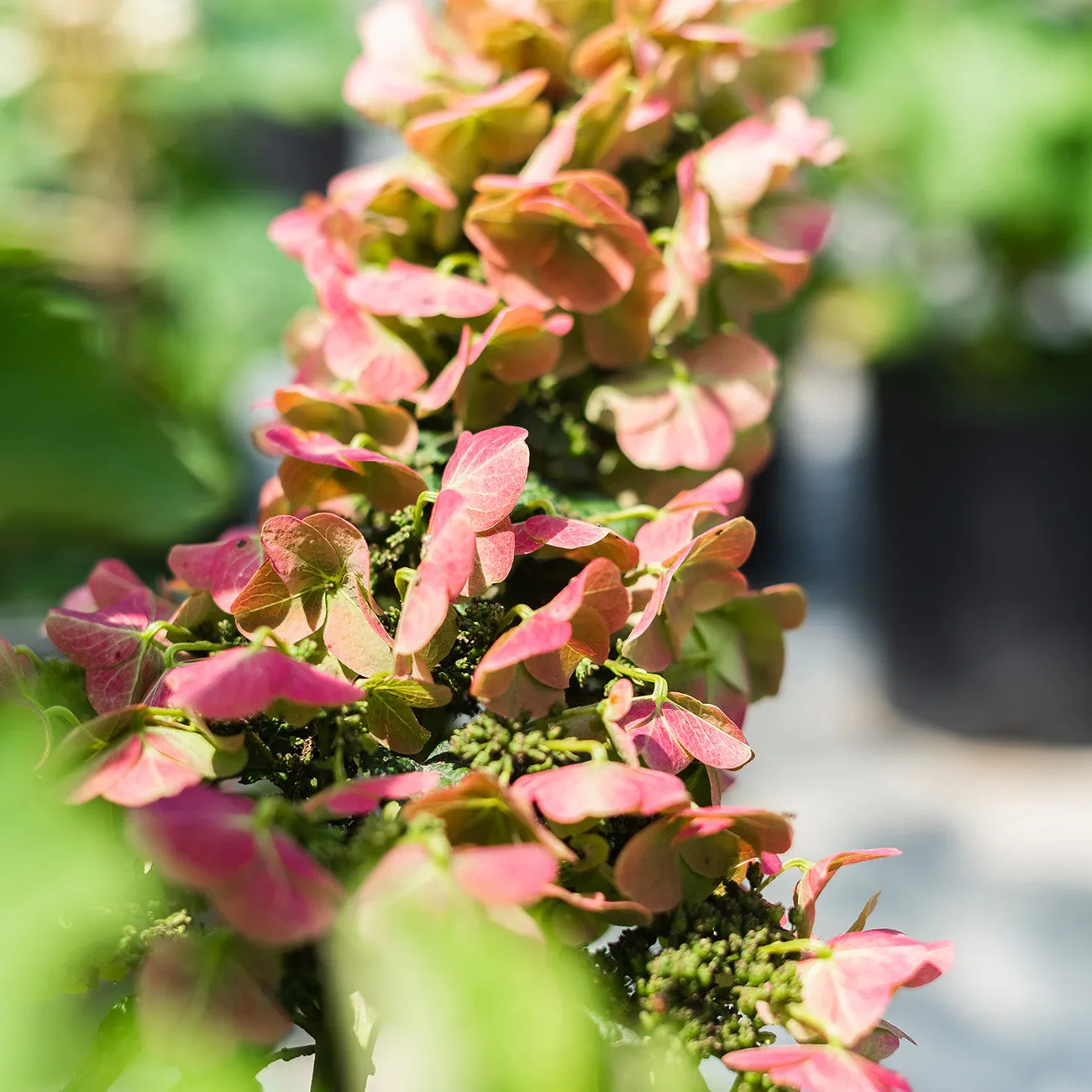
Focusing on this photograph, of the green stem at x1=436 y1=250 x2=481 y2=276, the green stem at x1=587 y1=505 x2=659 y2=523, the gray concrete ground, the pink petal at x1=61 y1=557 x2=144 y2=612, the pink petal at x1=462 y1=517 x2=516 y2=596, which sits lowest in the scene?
the gray concrete ground

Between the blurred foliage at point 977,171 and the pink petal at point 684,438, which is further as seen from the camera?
the blurred foliage at point 977,171

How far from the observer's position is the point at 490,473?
256 millimetres

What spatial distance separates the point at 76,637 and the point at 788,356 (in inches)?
82.9

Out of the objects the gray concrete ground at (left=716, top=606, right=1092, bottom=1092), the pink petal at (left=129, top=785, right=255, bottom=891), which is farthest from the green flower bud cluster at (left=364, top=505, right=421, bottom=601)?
the gray concrete ground at (left=716, top=606, right=1092, bottom=1092)

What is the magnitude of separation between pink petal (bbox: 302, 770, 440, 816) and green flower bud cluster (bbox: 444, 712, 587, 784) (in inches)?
0.8

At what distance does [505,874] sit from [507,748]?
58mm

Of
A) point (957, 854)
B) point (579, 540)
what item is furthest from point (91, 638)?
point (957, 854)

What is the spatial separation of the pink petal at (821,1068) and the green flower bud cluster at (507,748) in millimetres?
71

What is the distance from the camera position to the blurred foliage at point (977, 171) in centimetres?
180

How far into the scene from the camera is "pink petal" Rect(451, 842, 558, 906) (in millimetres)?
193

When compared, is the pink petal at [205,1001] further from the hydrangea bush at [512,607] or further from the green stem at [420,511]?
the green stem at [420,511]

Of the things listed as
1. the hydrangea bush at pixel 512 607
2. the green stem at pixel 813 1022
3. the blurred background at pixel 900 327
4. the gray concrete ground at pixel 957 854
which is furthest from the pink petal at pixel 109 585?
the blurred background at pixel 900 327

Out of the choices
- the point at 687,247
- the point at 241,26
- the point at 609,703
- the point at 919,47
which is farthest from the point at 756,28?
the point at 609,703

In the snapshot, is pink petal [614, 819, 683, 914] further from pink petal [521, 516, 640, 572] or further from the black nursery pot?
the black nursery pot
